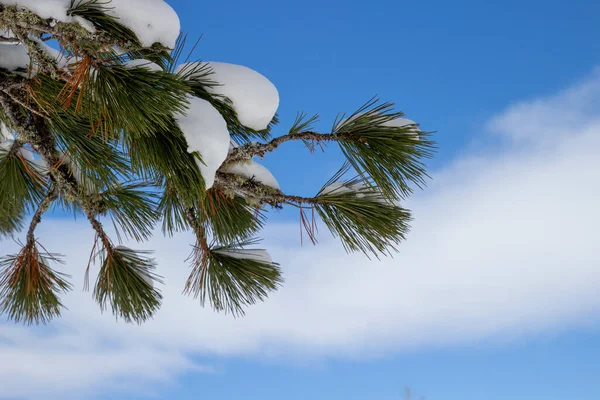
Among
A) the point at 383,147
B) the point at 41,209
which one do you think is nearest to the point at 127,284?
the point at 41,209

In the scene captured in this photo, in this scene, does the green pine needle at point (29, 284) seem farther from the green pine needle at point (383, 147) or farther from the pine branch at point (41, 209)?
the green pine needle at point (383, 147)

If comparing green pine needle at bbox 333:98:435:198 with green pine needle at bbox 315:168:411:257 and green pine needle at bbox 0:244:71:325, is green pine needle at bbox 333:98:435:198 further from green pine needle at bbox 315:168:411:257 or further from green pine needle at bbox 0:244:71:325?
green pine needle at bbox 0:244:71:325

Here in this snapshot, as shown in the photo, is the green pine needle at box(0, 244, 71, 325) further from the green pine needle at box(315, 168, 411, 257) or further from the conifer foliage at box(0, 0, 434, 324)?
the green pine needle at box(315, 168, 411, 257)

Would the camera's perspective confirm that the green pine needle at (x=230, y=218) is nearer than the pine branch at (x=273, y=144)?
No

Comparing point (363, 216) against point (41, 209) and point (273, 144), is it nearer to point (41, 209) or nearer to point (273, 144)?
point (273, 144)

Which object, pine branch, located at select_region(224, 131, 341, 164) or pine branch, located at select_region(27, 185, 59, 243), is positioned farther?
pine branch, located at select_region(27, 185, 59, 243)

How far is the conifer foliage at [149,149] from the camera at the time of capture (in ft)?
3.10

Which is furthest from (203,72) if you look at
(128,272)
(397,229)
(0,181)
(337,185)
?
(0,181)

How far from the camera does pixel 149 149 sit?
0.97m

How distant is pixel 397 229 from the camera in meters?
1.23

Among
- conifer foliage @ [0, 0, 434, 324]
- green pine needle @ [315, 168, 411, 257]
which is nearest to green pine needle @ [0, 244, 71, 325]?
conifer foliage @ [0, 0, 434, 324]

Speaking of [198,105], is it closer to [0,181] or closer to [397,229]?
[397,229]

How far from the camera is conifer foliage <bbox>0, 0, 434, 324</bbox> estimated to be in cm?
95

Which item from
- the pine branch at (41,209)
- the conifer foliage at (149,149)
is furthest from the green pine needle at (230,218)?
the pine branch at (41,209)
